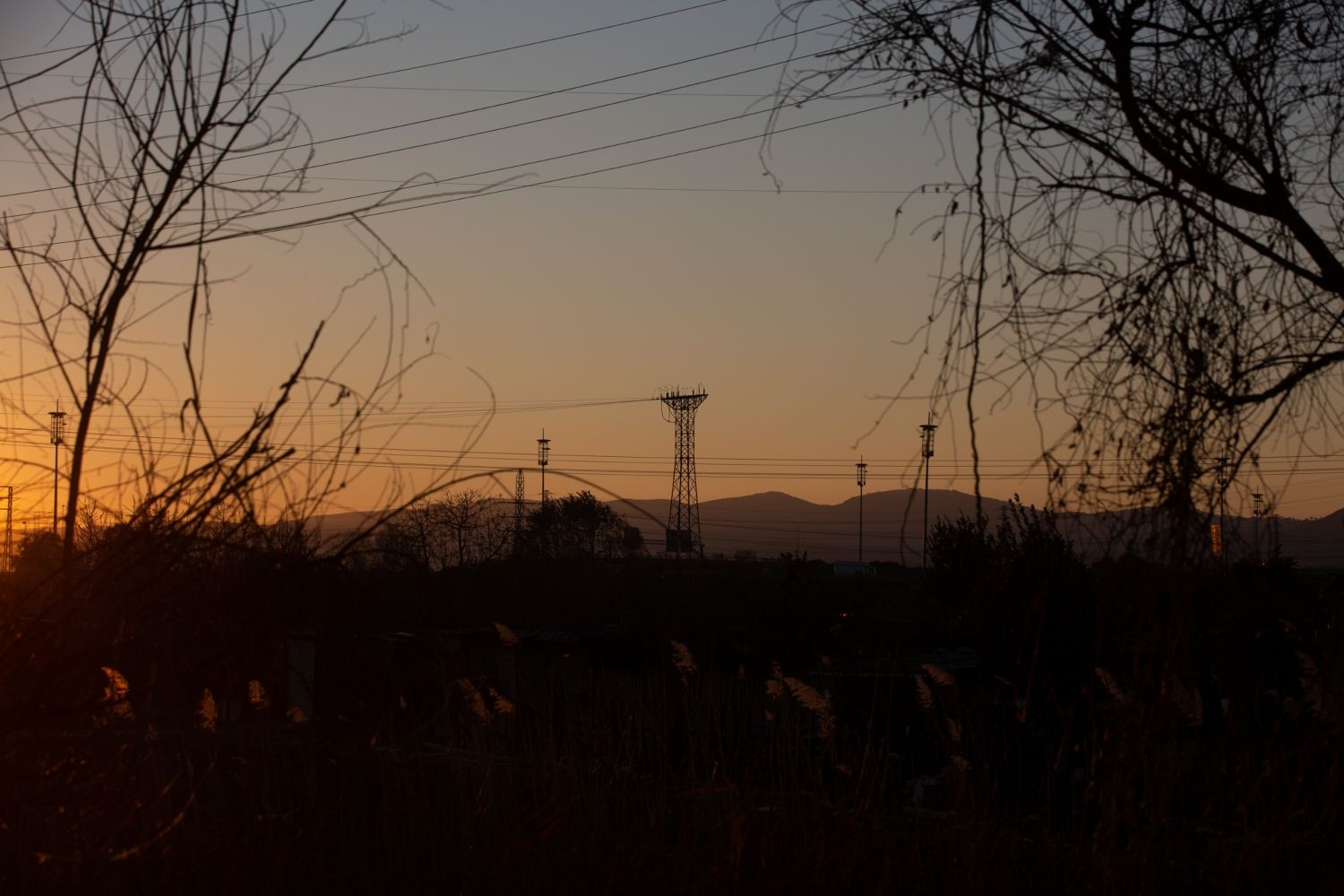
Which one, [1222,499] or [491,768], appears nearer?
[1222,499]

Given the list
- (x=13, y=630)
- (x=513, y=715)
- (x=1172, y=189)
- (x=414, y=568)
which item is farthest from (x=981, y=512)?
(x=513, y=715)

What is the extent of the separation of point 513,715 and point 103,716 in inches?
127

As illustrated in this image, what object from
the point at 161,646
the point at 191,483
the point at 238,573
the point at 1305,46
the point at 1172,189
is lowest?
the point at 161,646

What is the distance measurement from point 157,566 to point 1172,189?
9.24 ft

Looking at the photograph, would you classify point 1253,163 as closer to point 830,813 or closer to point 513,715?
point 830,813

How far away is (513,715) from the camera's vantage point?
668cm

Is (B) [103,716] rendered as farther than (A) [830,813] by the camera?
No

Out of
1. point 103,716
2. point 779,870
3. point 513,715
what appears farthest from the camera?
point 513,715

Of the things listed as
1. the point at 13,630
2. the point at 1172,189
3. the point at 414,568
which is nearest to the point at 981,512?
the point at 1172,189

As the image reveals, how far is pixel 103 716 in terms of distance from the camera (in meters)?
3.63

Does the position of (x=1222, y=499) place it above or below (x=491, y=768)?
above

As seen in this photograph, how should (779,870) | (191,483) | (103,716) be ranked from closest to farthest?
(191,483), (103,716), (779,870)

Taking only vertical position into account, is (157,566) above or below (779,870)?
above

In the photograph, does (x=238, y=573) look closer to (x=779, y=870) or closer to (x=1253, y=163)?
(x=779, y=870)
